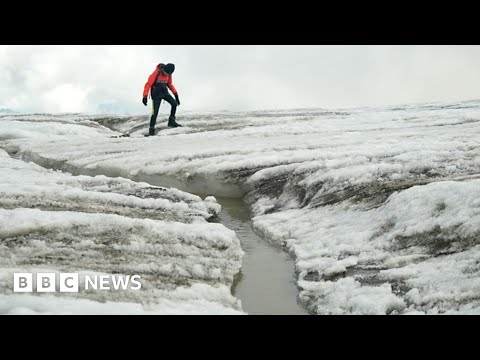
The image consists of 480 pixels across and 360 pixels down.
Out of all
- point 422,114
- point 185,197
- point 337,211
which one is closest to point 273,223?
point 337,211

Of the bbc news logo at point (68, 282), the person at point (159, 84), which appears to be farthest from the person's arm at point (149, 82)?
the bbc news logo at point (68, 282)

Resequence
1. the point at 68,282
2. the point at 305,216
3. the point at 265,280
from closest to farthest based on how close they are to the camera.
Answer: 1. the point at 68,282
2. the point at 265,280
3. the point at 305,216

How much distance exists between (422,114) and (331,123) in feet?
17.9

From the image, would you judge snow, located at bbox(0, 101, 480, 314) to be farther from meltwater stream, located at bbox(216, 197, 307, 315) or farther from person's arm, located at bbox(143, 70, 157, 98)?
person's arm, located at bbox(143, 70, 157, 98)

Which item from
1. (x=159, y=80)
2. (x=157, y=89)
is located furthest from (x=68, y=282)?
(x=157, y=89)

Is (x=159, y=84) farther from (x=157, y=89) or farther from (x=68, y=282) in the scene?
(x=68, y=282)

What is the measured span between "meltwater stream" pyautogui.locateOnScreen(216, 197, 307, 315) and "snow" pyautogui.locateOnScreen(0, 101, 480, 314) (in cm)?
16

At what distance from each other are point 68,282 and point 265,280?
2379mm

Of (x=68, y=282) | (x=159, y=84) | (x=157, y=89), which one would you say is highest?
(x=159, y=84)

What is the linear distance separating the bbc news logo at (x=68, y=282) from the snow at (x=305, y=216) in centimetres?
26

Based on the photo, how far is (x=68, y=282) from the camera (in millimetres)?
5137

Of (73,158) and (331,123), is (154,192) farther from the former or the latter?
(331,123)

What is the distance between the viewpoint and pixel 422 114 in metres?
22.9

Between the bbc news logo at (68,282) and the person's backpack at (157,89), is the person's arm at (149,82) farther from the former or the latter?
the bbc news logo at (68,282)
